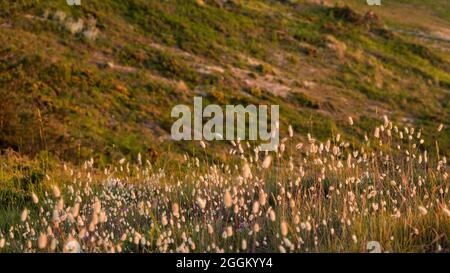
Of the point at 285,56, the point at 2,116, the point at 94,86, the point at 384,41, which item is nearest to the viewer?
the point at 2,116

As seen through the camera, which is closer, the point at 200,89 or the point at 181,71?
the point at 200,89

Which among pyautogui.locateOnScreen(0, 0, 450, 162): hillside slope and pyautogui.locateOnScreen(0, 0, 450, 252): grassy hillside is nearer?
pyautogui.locateOnScreen(0, 0, 450, 252): grassy hillside

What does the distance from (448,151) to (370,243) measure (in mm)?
21179

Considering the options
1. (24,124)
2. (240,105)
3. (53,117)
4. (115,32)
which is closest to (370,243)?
(24,124)

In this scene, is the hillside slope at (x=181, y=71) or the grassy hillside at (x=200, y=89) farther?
the hillside slope at (x=181, y=71)

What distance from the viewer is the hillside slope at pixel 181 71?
18516 mm

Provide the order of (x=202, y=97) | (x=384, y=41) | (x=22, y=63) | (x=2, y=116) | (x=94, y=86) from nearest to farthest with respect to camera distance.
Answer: (x=2, y=116) < (x=22, y=63) < (x=94, y=86) < (x=202, y=97) < (x=384, y=41)

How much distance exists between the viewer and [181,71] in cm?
2656

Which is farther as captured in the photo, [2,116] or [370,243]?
[2,116]

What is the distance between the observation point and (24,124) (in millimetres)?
14180

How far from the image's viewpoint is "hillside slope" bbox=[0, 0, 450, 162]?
18516mm

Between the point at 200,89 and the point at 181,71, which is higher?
the point at 181,71
